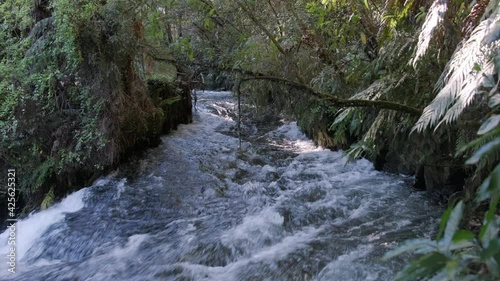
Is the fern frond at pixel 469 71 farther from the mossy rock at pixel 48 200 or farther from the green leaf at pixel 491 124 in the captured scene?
the mossy rock at pixel 48 200

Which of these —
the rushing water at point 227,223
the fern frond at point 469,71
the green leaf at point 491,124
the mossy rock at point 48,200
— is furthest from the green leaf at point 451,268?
the mossy rock at point 48,200

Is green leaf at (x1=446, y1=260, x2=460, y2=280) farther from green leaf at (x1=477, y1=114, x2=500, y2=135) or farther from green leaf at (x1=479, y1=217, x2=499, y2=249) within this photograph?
green leaf at (x1=477, y1=114, x2=500, y2=135)

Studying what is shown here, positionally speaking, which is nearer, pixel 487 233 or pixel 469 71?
pixel 487 233

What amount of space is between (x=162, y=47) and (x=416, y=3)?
3.74 meters

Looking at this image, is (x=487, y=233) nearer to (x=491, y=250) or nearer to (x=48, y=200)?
(x=491, y=250)

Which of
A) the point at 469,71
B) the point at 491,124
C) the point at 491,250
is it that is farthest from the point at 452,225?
the point at 469,71

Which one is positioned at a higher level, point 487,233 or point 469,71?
point 469,71

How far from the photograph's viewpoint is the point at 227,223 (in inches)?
157

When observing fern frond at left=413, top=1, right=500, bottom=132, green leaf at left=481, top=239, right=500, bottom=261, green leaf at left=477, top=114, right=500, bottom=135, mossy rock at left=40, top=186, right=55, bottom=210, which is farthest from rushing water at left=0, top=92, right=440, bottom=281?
green leaf at left=481, top=239, right=500, bottom=261

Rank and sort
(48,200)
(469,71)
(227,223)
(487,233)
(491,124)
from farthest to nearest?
(48,200), (227,223), (469,71), (491,124), (487,233)

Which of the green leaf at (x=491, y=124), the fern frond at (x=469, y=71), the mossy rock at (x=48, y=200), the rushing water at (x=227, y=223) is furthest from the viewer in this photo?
the mossy rock at (x=48, y=200)

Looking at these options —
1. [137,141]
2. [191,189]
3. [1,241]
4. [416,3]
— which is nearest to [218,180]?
[191,189]

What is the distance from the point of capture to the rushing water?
318cm

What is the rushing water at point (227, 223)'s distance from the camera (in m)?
3.18
